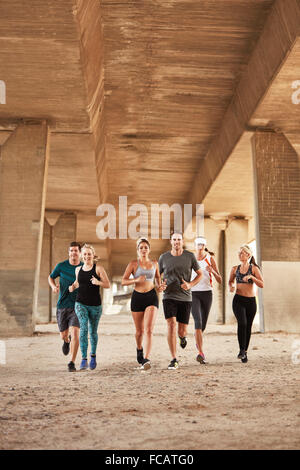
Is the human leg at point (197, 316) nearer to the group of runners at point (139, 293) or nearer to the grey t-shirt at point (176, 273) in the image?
the group of runners at point (139, 293)

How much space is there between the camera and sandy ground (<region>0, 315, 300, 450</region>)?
13.3 ft

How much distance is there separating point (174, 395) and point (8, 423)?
200 centimetres

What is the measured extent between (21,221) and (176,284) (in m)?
9.35

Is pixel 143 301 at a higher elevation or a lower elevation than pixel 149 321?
higher

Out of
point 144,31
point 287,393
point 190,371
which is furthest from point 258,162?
point 287,393

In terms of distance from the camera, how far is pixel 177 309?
816cm

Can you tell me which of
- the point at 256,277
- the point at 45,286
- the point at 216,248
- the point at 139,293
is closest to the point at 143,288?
the point at 139,293

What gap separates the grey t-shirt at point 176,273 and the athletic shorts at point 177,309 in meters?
0.06

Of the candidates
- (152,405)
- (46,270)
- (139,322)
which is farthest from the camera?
(46,270)

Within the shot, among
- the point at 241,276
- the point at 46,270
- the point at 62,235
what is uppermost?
the point at 62,235

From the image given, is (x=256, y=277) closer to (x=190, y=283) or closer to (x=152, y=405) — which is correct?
(x=190, y=283)

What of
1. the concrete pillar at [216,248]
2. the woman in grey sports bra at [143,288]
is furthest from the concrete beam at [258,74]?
the concrete pillar at [216,248]

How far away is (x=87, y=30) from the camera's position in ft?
39.7

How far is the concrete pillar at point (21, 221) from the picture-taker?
51.6ft
